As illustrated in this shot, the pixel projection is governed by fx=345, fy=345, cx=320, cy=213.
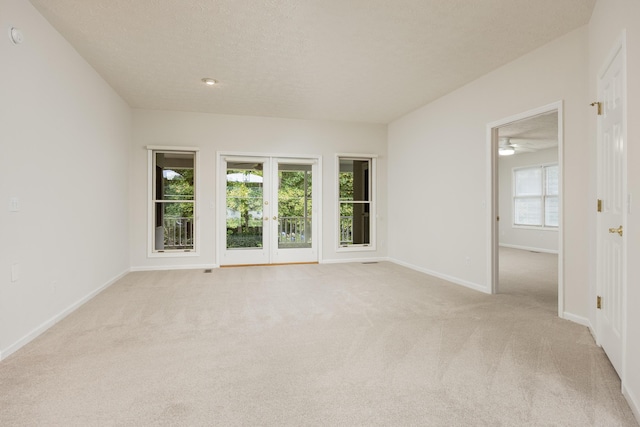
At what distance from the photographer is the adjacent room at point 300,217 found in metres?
1.99

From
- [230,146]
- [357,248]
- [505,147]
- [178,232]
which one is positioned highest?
[505,147]

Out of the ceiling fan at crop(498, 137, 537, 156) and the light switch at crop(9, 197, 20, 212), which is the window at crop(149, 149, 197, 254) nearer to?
the light switch at crop(9, 197, 20, 212)

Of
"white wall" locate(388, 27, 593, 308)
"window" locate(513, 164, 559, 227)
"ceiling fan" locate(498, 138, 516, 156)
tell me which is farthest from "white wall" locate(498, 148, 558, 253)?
"white wall" locate(388, 27, 593, 308)

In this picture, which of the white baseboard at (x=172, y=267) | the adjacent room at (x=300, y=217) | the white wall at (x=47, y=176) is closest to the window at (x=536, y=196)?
the adjacent room at (x=300, y=217)

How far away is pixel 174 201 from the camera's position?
607cm

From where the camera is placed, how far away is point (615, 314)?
7.52 ft

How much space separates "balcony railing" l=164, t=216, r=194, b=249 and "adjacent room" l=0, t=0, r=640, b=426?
0.04 meters

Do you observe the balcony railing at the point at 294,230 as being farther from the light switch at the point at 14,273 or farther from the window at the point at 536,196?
the window at the point at 536,196

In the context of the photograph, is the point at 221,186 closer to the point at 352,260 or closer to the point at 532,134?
the point at 352,260

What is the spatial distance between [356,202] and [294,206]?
4.14 feet

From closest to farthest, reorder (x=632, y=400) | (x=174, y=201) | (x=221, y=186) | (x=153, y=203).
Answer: (x=632, y=400)
(x=153, y=203)
(x=174, y=201)
(x=221, y=186)

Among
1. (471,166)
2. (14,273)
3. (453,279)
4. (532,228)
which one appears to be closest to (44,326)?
(14,273)

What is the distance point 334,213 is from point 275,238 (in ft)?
4.06

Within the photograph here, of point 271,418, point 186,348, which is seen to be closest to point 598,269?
point 271,418
